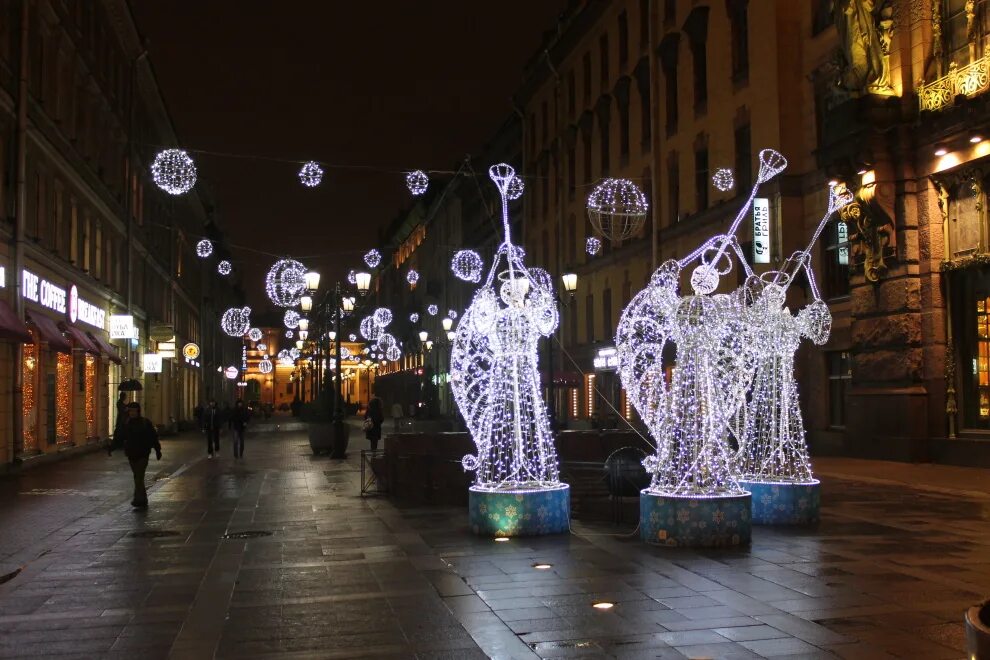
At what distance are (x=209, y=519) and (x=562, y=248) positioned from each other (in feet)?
112

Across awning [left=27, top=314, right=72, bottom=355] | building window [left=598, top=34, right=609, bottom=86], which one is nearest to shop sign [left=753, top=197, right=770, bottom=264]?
building window [left=598, top=34, right=609, bottom=86]

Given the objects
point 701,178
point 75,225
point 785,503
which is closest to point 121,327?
point 75,225

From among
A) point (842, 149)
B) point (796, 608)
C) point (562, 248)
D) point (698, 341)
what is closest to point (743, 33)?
point (842, 149)

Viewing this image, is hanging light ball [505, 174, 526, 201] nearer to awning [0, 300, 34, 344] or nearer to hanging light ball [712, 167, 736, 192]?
hanging light ball [712, 167, 736, 192]

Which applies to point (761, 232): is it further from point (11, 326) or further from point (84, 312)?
point (84, 312)

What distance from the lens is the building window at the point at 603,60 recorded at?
42500 mm

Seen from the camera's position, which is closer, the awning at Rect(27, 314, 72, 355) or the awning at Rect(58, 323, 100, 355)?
the awning at Rect(27, 314, 72, 355)

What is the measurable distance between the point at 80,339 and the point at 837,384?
2139 cm

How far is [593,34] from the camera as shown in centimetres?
4375

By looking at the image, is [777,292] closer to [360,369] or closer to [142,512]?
[142,512]

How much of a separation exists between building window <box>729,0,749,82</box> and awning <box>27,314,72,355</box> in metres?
20.9

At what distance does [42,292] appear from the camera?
83.9 ft

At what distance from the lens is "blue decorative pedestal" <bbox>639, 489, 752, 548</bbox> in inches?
439

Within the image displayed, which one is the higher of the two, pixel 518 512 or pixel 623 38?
pixel 623 38
